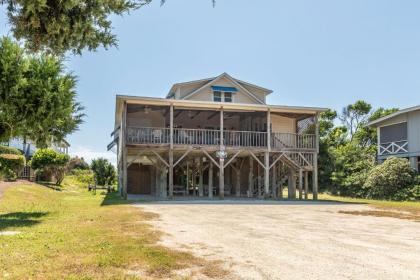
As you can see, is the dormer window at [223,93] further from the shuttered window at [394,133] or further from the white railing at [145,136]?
the shuttered window at [394,133]

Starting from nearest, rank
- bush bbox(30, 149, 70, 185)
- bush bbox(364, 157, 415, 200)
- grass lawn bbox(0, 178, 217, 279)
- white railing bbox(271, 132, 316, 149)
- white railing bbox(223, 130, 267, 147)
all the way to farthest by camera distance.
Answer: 1. grass lawn bbox(0, 178, 217, 279)
2. white railing bbox(223, 130, 267, 147)
3. white railing bbox(271, 132, 316, 149)
4. bush bbox(364, 157, 415, 200)
5. bush bbox(30, 149, 70, 185)

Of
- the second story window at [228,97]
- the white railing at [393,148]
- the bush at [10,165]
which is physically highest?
the second story window at [228,97]

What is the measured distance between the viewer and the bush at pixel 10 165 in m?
27.3

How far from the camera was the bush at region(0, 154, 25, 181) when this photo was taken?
27.3 metres

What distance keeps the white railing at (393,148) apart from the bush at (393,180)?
10.2 feet

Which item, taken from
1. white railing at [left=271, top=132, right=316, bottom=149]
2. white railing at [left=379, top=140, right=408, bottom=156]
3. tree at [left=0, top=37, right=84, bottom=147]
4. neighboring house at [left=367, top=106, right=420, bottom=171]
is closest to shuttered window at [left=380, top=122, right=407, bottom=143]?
neighboring house at [left=367, top=106, right=420, bottom=171]

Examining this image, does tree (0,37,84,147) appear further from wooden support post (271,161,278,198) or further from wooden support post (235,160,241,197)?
wooden support post (235,160,241,197)

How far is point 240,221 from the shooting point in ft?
37.3

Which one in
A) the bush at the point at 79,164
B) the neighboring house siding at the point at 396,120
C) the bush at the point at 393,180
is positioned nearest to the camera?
the bush at the point at 393,180

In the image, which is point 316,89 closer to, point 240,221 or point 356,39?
point 356,39

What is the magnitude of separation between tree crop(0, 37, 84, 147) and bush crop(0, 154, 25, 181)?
634 inches

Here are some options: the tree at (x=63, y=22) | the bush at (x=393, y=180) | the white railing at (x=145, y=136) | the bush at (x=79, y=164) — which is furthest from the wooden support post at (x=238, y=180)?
the bush at (x=79, y=164)

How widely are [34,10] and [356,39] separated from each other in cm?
2504

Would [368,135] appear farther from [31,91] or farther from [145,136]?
[31,91]
